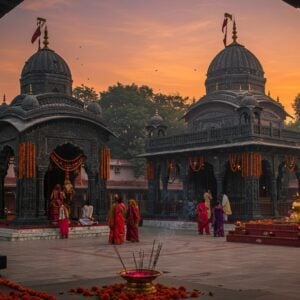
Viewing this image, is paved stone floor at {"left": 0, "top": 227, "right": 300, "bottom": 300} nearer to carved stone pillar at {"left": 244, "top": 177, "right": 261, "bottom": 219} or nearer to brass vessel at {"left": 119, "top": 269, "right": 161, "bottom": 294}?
brass vessel at {"left": 119, "top": 269, "right": 161, "bottom": 294}

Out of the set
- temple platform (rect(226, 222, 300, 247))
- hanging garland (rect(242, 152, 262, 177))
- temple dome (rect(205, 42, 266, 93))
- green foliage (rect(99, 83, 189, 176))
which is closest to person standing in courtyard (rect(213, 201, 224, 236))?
temple platform (rect(226, 222, 300, 247))

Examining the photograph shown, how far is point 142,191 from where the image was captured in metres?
37.7

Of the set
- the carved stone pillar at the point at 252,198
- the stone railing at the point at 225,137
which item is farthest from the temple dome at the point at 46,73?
the carved stone pillar at the point at 252,198

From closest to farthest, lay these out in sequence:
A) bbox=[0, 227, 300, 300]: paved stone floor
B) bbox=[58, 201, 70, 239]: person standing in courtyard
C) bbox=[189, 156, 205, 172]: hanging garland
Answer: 1. bbox=[0, 227, 300, 300]: paved stone floor
2. bbox=[58, 201, 70, 239]: person standing in courtyard
3. bbox=[189, 156, 205, 172]: hanging garland

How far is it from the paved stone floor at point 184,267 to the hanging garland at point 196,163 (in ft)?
32.7

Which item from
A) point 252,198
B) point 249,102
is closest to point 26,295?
point 252,198

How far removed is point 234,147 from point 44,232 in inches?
379

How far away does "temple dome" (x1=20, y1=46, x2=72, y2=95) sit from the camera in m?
27.3

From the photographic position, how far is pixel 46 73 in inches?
1075

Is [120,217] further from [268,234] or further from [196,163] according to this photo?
[196,163]

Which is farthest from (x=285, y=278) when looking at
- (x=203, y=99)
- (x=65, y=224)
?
(x=203, y=99)

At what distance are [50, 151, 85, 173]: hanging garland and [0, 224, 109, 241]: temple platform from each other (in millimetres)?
2689

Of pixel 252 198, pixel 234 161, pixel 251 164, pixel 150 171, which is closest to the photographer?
pixel 252 198

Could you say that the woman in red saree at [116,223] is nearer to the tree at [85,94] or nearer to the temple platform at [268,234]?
the temple platform at [268,234]
